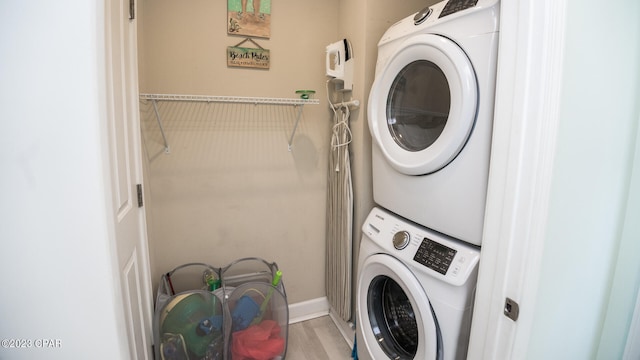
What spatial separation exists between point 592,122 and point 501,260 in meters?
0.45

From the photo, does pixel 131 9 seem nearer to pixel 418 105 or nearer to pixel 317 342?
pixel 418 105

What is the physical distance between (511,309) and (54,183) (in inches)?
46.8

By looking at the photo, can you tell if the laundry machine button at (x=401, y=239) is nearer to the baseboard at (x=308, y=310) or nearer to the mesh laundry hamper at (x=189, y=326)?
the mesh laundry hamper at (x=189, y=326)

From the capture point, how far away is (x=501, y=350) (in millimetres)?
813

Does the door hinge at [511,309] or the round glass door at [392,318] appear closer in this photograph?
the door hinge at [511,309]

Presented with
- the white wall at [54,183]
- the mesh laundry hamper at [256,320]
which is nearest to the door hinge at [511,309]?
the white wall at [54,183]

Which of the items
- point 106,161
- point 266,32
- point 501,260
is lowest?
point 501,260

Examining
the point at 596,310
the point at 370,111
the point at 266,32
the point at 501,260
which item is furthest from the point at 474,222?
the point at 266,32

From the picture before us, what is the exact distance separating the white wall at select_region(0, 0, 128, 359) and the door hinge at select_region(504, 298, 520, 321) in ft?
3.42

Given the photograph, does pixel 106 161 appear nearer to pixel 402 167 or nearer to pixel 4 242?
pixel 4 242

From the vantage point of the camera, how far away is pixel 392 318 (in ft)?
4.61

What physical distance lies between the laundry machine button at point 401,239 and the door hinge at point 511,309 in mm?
436

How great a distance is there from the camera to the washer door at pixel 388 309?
3.89 ft

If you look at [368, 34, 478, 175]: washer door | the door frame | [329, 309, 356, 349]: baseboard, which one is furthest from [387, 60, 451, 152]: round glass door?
[329, 309, 356, 349]: baseboard
